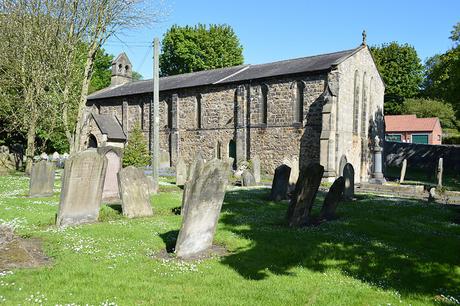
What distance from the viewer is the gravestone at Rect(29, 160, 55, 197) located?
44.9 feet

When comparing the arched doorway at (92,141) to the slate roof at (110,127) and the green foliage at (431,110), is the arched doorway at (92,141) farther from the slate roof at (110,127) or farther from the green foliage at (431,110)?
the green foliage at (431,110)

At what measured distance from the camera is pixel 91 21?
864 inches

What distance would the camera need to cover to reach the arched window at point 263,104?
27734 millimetres

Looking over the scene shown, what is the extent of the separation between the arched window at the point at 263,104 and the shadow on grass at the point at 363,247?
1640 cm

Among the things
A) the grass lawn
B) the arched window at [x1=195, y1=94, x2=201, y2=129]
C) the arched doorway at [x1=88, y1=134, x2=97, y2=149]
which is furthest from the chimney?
the grass lawn

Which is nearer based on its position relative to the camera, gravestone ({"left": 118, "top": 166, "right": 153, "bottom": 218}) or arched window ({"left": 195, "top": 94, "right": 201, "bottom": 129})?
gravestone ({"left": 118, "top": 166, "right": 153, "bottom": 218})

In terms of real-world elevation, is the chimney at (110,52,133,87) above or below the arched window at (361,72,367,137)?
above

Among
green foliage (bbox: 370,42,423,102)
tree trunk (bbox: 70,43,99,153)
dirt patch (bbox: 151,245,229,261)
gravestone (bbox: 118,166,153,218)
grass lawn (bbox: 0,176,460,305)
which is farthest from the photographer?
green foliage (bbox: 370,42,423,102)

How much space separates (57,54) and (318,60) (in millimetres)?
16418

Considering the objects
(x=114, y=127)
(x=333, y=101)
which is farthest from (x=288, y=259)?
(x=114, y=127)

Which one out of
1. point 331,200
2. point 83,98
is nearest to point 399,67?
point 83,98

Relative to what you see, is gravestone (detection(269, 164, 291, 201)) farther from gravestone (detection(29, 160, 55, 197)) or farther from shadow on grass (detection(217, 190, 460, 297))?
gravestone (detection(29, 160, 55, 197))

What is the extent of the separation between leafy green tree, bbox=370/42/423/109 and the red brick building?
5174mm

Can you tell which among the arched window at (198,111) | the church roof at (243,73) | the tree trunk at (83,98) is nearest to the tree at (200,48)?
the church roof at (243,73)
